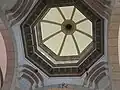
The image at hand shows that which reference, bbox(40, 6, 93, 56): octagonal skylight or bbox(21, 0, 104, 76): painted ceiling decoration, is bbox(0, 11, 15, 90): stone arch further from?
bbox(40, 6, 93, 56): octagonal skylight

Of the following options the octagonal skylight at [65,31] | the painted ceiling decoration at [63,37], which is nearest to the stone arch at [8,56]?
the painted ceiling decoration at [63,37]

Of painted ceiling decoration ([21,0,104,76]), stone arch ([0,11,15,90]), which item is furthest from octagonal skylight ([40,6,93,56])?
stone arch ([0,11,15,90])

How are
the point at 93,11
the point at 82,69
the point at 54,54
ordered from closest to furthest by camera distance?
the point at 93,11 < the point at 82,69 < the point at 54,54

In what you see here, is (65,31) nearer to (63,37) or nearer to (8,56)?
(63,37)

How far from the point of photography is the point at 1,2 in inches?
252

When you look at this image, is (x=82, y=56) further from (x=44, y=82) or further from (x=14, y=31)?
(x=14, y=31)

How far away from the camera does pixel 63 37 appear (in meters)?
8.95

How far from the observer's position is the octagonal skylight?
8.40 m

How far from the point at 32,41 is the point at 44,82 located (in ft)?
3.55

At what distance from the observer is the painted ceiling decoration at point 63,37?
23.6 ft

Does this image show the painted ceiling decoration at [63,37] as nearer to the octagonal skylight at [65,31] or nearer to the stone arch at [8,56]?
the octagonal skylight at [65,31]

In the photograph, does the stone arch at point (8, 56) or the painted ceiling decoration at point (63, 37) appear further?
the painted ceiling decoration at point (63, 37)

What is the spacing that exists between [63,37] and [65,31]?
0.24 m

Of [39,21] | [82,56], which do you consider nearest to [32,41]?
[39,21]
